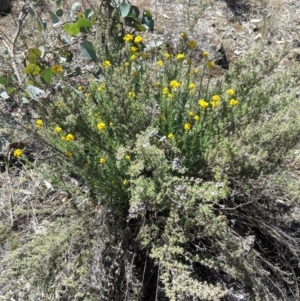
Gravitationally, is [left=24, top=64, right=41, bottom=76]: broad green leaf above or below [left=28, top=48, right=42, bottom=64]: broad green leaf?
below

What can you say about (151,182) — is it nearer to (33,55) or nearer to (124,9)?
(33,55)

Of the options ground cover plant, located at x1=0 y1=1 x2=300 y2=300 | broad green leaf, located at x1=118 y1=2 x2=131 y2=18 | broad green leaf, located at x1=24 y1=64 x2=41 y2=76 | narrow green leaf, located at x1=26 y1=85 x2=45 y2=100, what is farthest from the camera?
broad green leaf, located at x1=118 y1=2 x2=131 y2=18

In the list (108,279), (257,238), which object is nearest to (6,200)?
(108,279)

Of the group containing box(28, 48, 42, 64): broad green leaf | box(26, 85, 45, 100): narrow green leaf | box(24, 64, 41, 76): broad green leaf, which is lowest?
box(26, 85, 45, 100): narrow green leaf

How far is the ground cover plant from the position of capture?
1.81m

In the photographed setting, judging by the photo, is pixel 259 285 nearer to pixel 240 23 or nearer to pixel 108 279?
pixel 108 279

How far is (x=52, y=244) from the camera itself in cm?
186

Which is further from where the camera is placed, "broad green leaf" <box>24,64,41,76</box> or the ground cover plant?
"broad green leaf" <box>24,64,41,76</box>

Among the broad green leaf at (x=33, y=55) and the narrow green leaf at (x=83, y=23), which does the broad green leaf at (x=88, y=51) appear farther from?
the broad green leaf at (x=33, y=55)

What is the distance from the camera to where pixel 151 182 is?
1844 millimetres

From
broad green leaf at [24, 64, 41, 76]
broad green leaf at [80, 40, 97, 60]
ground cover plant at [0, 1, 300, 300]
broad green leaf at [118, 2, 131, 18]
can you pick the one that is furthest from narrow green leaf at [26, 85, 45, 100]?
broad green leaf at [118, 2, 131, 18]

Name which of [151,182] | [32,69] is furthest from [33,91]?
[151,182]

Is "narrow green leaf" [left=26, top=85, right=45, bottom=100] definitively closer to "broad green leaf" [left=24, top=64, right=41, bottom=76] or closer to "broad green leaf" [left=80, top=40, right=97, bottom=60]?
"broad green leaf" [left=24, top=64, right=41, bottom=76]

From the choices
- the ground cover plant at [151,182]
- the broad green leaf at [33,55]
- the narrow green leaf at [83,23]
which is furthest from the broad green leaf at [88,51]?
the broad green leaf at [33,55]
